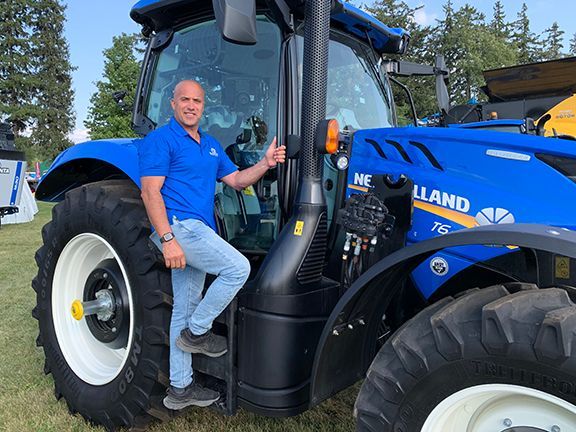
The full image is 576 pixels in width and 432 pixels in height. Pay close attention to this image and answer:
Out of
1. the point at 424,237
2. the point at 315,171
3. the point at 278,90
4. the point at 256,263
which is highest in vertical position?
the point at 278,90

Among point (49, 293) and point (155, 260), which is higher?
point (155, 260)

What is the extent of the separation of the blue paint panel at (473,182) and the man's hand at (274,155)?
0.41 meters

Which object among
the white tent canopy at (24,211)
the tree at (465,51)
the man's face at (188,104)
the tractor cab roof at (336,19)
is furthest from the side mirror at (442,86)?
the tree at (465,51)

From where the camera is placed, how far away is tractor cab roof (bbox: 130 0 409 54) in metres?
2.67

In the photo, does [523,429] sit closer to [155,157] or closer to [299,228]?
[299,228]

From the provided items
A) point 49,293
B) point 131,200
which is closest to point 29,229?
point 49,293

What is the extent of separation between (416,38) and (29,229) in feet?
92.2

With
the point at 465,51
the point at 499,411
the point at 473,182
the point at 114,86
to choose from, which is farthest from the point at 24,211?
the point at 465,51

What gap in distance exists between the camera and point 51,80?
44000mm

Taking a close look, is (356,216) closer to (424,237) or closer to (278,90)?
(424,237)

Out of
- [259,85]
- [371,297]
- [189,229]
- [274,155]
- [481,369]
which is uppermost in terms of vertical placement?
[259,85]

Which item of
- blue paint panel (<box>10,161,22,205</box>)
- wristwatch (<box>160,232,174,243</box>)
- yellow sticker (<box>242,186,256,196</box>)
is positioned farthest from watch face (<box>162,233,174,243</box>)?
blue paint panel (<box>10,161,22,205</box>)

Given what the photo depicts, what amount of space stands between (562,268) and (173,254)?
5.15 ft

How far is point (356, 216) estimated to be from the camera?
2.08m
